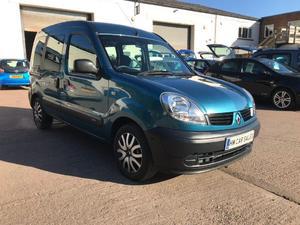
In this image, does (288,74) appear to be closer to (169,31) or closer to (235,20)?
(169,31)

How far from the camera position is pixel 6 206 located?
320 cm

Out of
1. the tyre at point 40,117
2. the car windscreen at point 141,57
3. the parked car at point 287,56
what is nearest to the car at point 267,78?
the parked car at point 287,56

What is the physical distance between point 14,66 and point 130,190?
12.8 meters

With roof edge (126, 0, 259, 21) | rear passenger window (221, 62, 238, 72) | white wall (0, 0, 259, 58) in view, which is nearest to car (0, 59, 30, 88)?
white wall (0, 0, 259, 58)

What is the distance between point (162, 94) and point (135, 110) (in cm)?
38

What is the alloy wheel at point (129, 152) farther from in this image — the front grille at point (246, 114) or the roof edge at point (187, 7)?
the roof edge at point (187, 7)

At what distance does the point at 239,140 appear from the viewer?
363 cm

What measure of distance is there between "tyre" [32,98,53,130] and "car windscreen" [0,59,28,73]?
8.81 meters

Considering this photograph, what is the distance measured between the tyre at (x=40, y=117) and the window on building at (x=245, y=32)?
30.2 meters

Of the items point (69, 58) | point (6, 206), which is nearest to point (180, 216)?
point (6, 206)

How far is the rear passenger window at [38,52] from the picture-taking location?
19.5 ft

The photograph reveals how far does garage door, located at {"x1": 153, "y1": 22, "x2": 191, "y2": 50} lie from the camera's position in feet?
87.2

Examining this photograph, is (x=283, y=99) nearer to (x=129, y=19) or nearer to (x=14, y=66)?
(x=14, y=66)

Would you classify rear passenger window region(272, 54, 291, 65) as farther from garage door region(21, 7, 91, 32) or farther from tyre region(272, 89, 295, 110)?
garage door region(21, 7, 91, 32)
